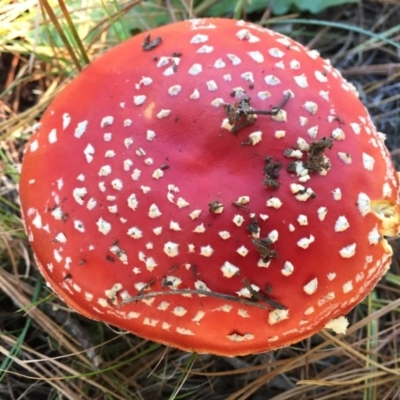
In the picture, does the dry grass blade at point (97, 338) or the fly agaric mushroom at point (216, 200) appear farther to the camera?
the dry grass blade at point (97, 338)

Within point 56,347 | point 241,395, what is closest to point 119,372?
point 56,347

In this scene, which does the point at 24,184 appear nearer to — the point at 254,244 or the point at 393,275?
the point at 254,244

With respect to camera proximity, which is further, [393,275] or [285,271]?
[393,275]

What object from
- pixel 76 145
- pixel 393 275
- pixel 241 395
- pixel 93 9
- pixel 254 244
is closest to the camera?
Result: pixel 254 244

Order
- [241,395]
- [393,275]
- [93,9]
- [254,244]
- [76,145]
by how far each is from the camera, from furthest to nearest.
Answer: [93,9], [393,275], [241,395], [76,145], [254,244]

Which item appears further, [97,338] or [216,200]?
[97,338]

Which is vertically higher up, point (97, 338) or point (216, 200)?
point (216, 200)

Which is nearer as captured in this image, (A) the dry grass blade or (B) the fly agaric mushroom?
(B) the fly agaric mushroom

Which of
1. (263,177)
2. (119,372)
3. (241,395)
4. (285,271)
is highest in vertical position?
(263,177)
